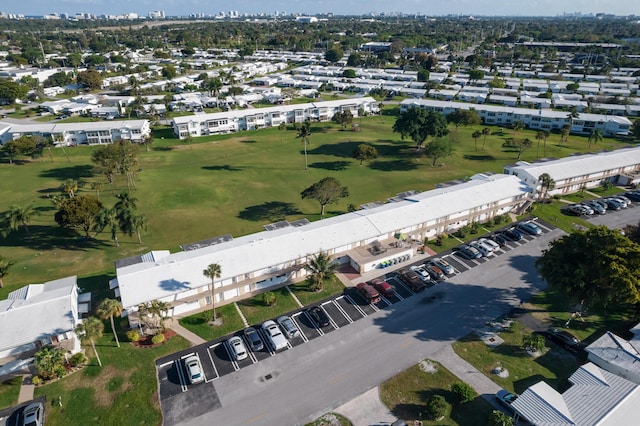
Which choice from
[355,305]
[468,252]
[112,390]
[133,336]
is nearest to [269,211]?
[355,305]

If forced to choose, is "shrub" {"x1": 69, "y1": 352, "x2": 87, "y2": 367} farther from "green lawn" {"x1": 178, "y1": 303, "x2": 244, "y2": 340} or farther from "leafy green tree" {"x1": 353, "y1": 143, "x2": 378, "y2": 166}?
"leafy green tree" {"x1": 353, "y1": 143, "x2": 378, "y2": 166}

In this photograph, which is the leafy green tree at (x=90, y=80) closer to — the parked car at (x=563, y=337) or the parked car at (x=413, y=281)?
the parked car at (x=413, y=281)

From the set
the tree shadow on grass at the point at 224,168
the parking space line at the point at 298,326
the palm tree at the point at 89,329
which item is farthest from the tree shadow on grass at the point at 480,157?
the palm tree at the point at 89,329

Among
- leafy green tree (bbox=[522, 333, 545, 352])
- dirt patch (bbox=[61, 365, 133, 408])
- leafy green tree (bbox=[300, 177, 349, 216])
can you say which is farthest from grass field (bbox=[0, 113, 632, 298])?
leafy green tree (bbox=[522, 333, 545, 352])

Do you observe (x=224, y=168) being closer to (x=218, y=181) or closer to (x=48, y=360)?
(x=218, y=181)

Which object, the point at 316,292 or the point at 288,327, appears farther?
the point at 316,292

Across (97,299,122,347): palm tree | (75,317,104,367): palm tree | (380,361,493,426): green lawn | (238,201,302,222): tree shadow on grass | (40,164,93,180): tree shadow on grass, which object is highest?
(97,299,122,347): palm tree
